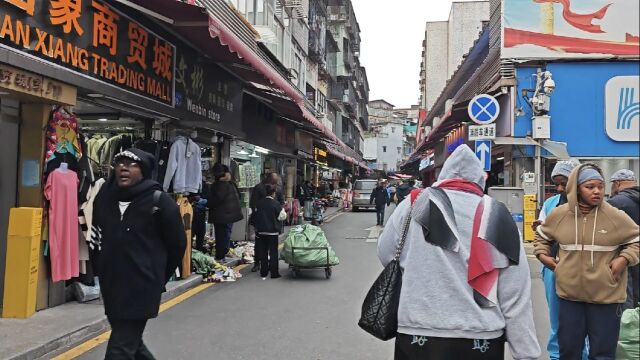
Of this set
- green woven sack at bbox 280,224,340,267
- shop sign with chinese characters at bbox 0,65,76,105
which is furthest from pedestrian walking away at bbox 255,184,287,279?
shop sign with chinese characters at bbox 0,65,76,105

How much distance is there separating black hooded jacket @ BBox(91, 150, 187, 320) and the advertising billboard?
13.9 m

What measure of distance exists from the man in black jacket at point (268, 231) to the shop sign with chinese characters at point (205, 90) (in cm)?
215

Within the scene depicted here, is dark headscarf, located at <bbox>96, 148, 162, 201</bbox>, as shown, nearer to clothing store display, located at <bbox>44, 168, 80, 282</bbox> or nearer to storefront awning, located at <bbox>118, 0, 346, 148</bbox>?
clothing store display, located at <bbox>44, 168, 80, 282</bbox>

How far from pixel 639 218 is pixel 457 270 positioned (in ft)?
9.30

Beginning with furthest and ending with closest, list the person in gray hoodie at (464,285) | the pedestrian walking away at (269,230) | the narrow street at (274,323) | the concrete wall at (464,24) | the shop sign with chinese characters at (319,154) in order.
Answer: the concrete wall at (464,24) < the shop sign with chinese characters at (319,154) < the pedestrian walking away at (269,230) < the narrow street at (274,323) < the person in gray hoodie at (464,285)

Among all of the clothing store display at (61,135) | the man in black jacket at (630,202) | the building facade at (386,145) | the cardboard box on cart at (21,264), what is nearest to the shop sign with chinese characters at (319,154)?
the clothing store display at (61,135)

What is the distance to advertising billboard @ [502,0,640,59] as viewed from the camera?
15312mm

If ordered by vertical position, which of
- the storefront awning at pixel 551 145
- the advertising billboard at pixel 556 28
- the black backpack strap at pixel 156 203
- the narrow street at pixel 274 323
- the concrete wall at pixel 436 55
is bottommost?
the narrow street at pixel 274 323

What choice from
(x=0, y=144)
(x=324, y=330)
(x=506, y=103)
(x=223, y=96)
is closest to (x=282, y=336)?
(x=324, y=330)

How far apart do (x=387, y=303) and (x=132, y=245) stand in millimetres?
1815

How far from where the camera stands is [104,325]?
5.97 metres

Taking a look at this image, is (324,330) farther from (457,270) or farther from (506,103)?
(506,103)

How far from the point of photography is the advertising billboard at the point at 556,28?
15.3 m

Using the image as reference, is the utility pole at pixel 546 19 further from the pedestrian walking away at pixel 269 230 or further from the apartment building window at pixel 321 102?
the apartment building window at pixel 321 102
